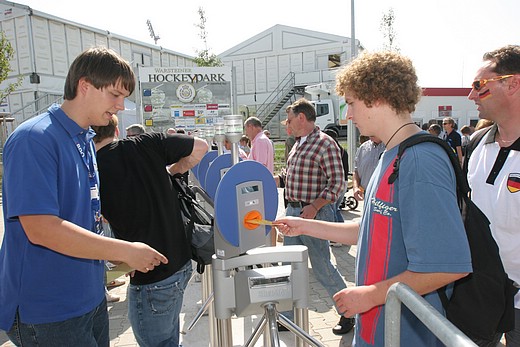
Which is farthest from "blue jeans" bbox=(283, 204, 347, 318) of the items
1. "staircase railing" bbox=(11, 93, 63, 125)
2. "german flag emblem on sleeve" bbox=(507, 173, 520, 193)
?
"staircase railing" bbox=(11, 93, 63, 125)

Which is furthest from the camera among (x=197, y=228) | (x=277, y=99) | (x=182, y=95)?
(x=277, y=99)

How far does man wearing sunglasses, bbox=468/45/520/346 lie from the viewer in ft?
6.04

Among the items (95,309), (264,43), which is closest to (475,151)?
(95,309)

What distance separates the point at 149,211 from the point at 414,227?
4.47ft

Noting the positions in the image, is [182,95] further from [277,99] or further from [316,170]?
[277,99]

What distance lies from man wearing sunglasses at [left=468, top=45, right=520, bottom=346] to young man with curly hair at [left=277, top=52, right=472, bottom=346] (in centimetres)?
76

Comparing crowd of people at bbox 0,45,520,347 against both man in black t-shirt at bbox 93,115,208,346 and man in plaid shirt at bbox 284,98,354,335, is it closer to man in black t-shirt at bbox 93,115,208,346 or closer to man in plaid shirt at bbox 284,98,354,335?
man in black t-shirt at bbox 93,115,208,346

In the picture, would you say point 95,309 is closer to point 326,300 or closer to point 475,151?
point 475,151

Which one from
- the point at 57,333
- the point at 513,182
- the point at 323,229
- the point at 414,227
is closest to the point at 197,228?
the point at 323,229

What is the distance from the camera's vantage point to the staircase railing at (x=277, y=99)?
87.6 ft

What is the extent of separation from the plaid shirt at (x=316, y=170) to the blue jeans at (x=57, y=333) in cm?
216

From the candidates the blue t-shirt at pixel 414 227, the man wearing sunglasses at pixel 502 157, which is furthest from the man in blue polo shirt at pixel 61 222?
the man wearing sunglasses at pixel 502 157

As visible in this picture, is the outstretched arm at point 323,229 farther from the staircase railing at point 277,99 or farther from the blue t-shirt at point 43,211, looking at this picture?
the staircase railing at point 277,99

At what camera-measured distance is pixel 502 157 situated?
1.96m
